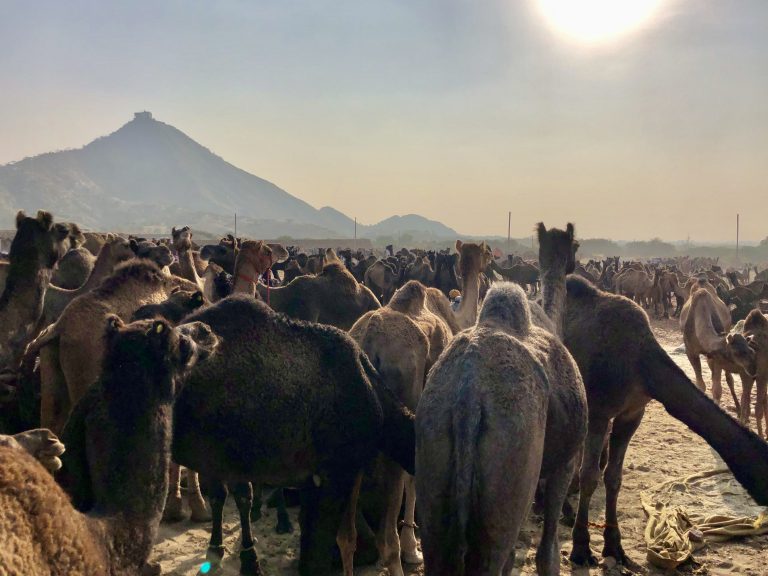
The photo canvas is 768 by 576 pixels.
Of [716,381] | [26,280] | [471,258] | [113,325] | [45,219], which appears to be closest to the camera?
[113,325]

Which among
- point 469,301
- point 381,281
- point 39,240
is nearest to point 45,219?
point 39,240

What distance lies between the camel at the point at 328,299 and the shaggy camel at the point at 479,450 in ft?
20.8

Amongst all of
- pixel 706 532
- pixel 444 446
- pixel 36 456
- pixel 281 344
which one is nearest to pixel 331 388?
pixel 281 344

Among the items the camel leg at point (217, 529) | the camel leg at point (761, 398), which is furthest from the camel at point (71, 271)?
the camel leg at point (761, 398)

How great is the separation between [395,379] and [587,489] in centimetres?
205

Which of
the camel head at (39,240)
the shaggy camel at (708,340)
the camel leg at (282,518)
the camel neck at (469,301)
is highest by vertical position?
the camel head at (39,240)

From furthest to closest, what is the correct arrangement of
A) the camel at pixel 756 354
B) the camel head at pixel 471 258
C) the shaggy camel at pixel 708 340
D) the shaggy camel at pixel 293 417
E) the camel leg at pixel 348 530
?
the camel head at pixel 471 258 < the shaggy camel at pixel 708 340 < the camel at pixel 756 354 < the camel leg at pixel 348 530 < the shaggy camel at pixel 293 417

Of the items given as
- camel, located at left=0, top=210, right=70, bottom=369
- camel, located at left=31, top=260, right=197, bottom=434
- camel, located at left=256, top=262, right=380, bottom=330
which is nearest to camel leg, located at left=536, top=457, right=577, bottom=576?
camel, located at left=31, top=260, right=197, bottom=434

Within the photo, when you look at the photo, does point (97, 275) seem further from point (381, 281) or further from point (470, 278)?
point (381, 281)

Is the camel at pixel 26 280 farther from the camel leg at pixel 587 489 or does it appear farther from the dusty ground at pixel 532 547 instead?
the camel leg at pixel 587 489

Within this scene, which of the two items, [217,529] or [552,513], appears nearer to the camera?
[552,513]

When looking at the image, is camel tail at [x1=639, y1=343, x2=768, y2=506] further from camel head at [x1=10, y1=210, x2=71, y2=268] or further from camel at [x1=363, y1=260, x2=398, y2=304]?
camel at [x1=363, y1=260, x2=398, y2=304]

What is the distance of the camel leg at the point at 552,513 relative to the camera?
4.29 m

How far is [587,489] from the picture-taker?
5.79m
